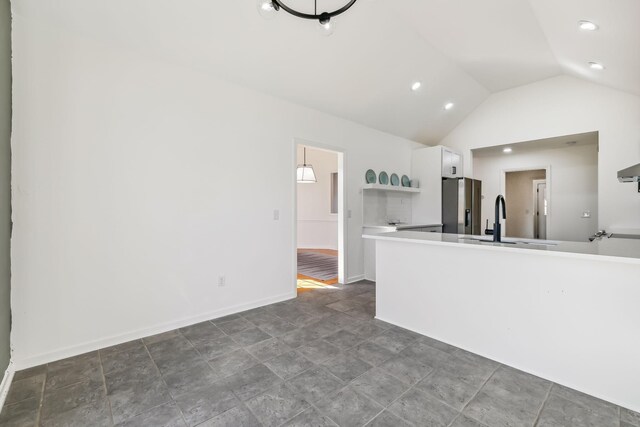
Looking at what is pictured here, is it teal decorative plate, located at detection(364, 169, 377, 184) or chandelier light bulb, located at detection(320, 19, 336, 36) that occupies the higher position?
chandelier light bulb, located at detection(320, 19, 336, 36)

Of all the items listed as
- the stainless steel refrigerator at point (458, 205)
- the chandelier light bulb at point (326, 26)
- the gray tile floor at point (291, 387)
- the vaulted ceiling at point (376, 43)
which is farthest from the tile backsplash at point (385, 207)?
the chandelier light bulb at point (326, 26)

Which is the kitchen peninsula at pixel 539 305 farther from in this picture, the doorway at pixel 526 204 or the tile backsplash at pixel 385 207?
the doorway at pixel 526 204

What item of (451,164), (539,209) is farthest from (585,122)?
(539,209)

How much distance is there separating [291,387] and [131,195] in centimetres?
215

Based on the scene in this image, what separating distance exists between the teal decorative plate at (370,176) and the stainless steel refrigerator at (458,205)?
4.94 ft

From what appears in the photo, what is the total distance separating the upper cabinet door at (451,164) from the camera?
18.0ft


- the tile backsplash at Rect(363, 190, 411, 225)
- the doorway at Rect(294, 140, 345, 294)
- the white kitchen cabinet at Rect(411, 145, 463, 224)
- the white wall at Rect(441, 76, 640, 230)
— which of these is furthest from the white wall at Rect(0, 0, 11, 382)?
the white wall at Rect(441, 76, 640, 230)

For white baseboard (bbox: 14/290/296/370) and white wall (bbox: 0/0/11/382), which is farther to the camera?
white baseboard (bbox: 14/290/296/370)

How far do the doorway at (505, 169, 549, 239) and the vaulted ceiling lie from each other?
416 centimetres

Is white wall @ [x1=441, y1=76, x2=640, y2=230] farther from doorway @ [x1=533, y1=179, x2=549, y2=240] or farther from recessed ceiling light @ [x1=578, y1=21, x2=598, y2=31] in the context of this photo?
doorway @ [x1=533, y1=179, x2=549, y2=240]

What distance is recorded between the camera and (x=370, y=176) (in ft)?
16.3

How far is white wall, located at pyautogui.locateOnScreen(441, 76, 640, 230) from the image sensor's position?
4082 millimetres

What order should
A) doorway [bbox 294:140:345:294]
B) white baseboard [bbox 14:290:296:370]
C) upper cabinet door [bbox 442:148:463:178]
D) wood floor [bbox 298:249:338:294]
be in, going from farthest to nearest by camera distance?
doorway [bbox 294:140:345:294]
upper cabinet door [bbox 442:148:463:178]
wood floor [bbox 298:249:338:294]
white baseboard [bbox 14:290:296:370]

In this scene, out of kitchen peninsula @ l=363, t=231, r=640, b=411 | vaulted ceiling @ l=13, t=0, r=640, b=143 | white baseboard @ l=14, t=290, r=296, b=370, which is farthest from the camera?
vaulted ceiling @ l=13, t=0, r=640, b=143
